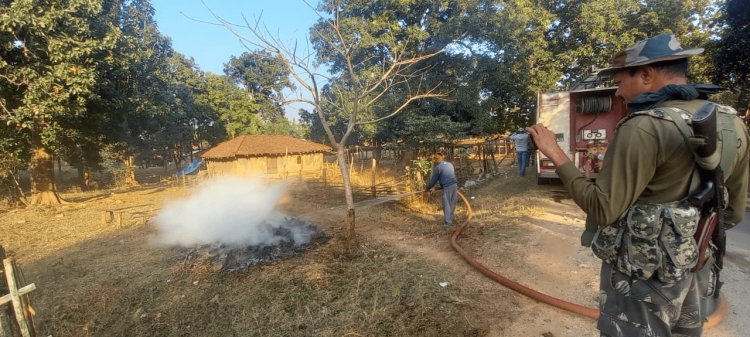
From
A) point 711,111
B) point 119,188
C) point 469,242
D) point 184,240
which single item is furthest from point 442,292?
point 119,188

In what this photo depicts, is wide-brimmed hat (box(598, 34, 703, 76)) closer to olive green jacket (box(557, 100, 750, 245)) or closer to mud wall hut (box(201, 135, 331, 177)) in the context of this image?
olive green jacket (box(557, 100, 750, 245))

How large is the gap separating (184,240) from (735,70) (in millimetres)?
19000

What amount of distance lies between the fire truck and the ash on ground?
6.51 m

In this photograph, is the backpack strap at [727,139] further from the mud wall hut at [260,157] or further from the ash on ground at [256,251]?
the mud wall hut at [260,157]

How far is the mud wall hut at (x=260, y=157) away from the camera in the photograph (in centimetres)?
2528

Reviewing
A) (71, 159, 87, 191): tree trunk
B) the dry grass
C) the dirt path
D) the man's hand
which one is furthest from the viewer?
(71, 159, 87, 191): tree trunk

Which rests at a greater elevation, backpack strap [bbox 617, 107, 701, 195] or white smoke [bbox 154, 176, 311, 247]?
backpack strap [bbox 617, 107, 701, 195]

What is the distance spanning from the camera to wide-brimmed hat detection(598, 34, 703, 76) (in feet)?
4.80

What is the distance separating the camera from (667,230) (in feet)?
4.73

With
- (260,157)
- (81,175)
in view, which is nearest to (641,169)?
(260,157)

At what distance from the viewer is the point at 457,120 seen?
1603cm

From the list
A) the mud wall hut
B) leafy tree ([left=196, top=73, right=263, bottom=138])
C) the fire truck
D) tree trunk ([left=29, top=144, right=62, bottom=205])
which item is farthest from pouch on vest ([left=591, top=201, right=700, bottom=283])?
leafy tree ([left=196, top=73, right=263, bottom=138])

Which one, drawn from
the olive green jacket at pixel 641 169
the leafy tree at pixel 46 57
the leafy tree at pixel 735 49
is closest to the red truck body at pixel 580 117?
the leafy tree at pixel 735 49

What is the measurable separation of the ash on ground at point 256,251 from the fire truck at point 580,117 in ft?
21.4
